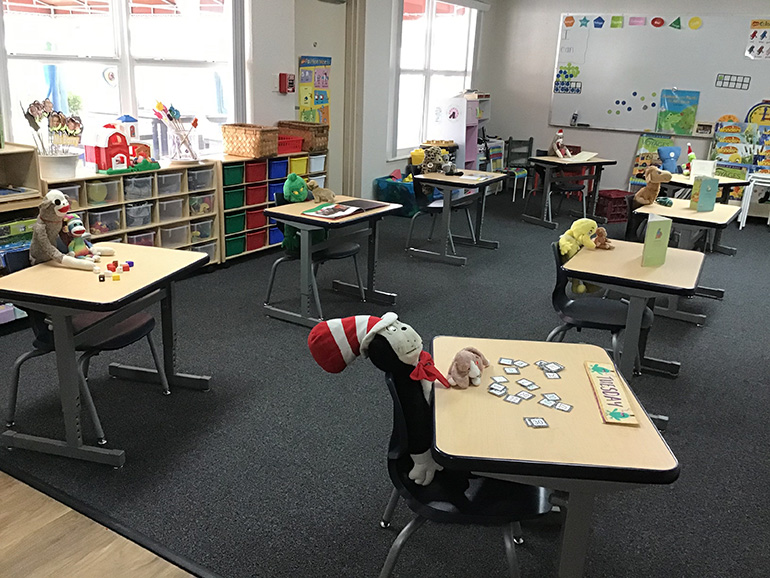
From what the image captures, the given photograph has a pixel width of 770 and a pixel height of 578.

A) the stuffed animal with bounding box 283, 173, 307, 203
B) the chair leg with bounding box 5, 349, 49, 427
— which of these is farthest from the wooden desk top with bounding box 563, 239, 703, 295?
the chair leg with bounding box 5, 349, 49, 427

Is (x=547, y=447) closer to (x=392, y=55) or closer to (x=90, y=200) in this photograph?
(x=90, y=200)

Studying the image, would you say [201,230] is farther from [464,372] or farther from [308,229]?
[464,372]

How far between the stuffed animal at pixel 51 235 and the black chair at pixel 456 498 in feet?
5.20

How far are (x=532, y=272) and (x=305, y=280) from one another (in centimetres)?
224

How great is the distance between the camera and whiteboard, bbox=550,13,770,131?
301 inches

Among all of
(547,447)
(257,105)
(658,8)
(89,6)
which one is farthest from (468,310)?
(658,8)

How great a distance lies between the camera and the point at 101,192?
4195 mm

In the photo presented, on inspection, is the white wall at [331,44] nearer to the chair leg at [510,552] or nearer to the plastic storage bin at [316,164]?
the plastic storage bin at [316,164]

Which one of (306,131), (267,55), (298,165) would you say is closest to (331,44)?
(267,55)

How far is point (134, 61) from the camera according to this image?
4688 mm

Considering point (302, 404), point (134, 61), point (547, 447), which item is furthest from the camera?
point (134, 61)

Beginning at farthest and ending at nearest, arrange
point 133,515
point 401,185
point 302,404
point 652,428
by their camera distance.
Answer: point 401,185 → point 302,404 → point 133,515 → point 652,428

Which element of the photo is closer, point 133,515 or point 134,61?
point 133,515

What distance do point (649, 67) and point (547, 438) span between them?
7.76 metres
